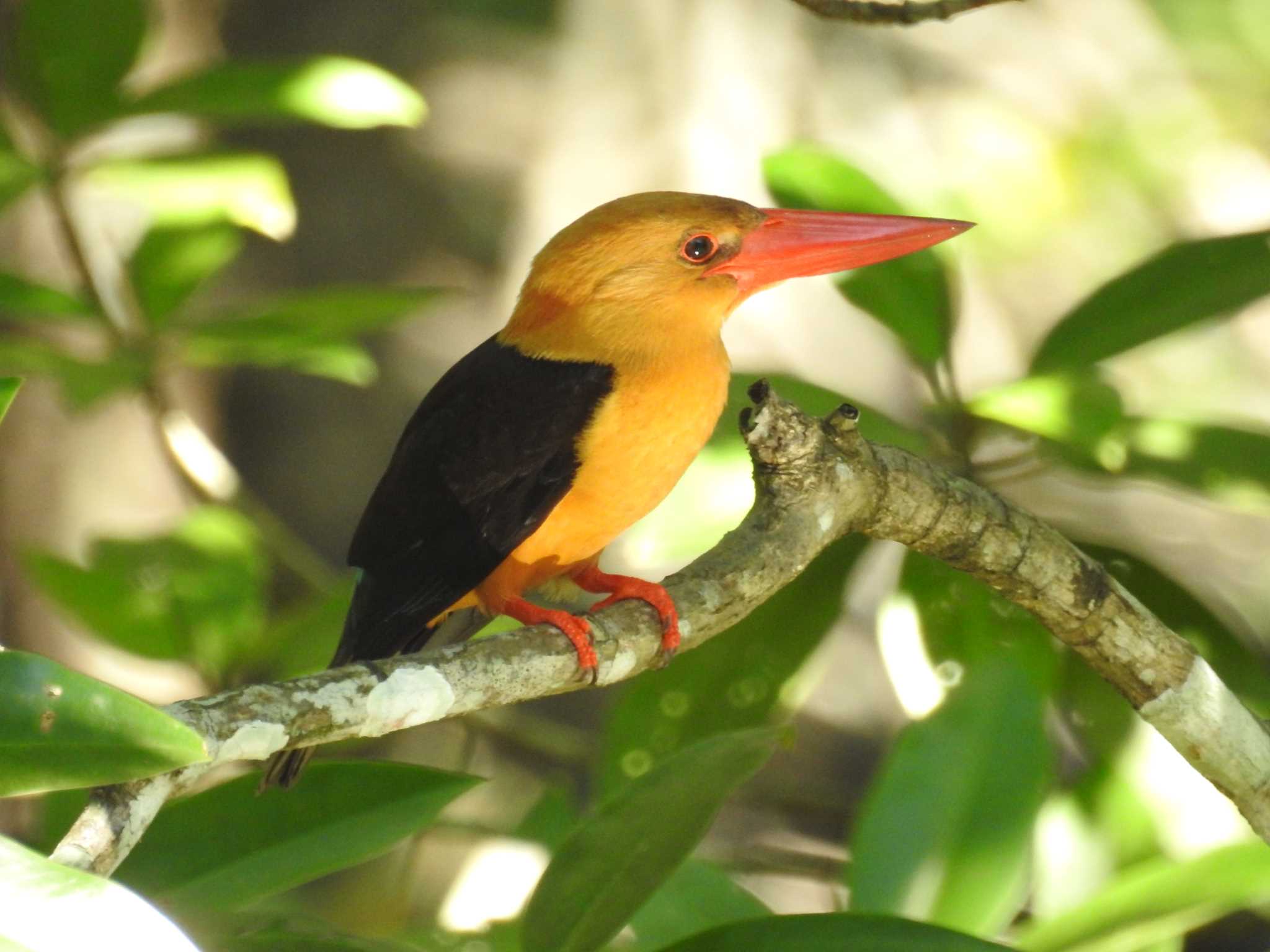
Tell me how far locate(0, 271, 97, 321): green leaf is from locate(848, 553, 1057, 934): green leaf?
5.31 ft

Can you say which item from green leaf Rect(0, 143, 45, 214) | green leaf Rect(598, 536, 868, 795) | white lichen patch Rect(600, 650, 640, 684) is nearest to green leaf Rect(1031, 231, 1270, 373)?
green leaf Rect(598, 536, 868, 795)


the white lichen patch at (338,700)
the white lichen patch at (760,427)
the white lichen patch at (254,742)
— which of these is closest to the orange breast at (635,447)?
the white lichen patch at (760,427)

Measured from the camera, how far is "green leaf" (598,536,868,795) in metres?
2.21

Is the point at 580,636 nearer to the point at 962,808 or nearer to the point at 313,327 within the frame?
the point at 962,808

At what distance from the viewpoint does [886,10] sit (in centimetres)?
200

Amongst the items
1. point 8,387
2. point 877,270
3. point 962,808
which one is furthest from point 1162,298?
point 8,387

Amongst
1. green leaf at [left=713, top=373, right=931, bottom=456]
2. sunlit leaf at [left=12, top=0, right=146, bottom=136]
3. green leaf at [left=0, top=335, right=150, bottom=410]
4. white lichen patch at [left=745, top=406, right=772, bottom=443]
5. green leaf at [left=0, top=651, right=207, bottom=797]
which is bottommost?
green leaf at [left=0, top=651, right=207, bottom=797]

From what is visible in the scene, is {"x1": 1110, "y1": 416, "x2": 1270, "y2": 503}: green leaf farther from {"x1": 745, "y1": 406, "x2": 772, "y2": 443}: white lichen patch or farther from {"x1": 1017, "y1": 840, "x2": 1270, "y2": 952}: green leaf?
{"x1": 745, "y1": 406, "x2": 772, "y2": 443}: white lichen patch

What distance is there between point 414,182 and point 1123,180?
2150 millimetres

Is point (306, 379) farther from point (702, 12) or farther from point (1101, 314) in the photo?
point (1101, 314)

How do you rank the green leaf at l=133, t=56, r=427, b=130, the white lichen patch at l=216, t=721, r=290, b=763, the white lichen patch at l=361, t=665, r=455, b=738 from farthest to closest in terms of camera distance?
the green leaf at l=133, t=56, r=427, b=130 → the white lichen patch at l=361, t=665, r=455, b=738 → the white lichen patch at l=216, t=721, r=290, b=763

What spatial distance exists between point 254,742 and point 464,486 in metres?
0.80

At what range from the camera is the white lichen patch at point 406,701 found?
1.33 m

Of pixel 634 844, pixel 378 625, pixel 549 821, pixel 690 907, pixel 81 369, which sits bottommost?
pixel 549 821
